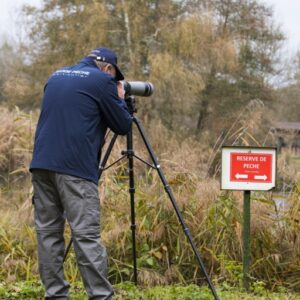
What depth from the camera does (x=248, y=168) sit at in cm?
466

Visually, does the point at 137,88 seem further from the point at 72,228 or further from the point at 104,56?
the point at 72,228

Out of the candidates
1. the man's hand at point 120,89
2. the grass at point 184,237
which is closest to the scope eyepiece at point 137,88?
the man's hand at point 120,89

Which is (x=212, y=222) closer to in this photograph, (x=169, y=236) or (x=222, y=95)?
(x=169, y=236)

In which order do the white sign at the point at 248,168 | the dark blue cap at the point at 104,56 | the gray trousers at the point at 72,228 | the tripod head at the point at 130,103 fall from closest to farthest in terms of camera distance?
the gray trousers at the point at 72,228
the dark blue cap at the point at 104,56
the tripod head at the point at 130,103
the white sign at the point at 248,168

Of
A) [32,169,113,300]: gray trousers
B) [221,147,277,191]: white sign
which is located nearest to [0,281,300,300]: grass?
[32,169,113,300]: gray trousers

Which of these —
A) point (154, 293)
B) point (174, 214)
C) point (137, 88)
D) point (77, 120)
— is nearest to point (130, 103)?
point (137, 88)

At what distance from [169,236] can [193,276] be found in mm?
442

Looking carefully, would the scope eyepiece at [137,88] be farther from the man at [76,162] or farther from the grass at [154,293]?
the grass at [154,293]

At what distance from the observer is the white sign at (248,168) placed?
15.2ft

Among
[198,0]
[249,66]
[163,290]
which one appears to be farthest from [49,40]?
[163,290]

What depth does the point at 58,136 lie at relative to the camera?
356cm

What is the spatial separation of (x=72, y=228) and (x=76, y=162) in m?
0.40

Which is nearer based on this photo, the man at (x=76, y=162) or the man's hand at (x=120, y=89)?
the man at (x=76, y=162)

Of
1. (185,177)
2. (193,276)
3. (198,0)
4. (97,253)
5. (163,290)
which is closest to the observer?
(97,253)
